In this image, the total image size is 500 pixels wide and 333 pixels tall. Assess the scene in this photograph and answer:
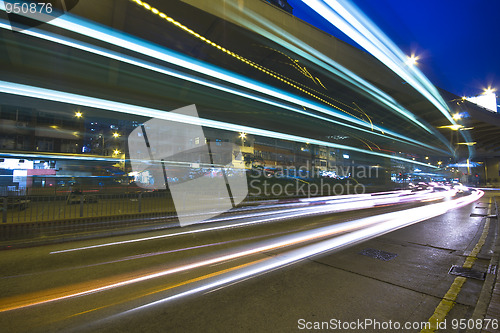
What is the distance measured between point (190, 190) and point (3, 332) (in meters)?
13.9

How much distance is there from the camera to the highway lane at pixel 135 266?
3.06 metres

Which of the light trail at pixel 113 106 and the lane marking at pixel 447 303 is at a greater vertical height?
the light trail at pixel 113 106

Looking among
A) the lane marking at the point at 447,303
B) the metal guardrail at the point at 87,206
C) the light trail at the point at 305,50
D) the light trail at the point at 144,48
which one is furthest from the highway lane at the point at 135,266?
the light trail at the point at 305,50

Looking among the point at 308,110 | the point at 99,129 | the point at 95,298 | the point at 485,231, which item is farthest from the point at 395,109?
the point at 95,298

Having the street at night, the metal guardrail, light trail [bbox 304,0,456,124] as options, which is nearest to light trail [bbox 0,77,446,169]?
the street at night

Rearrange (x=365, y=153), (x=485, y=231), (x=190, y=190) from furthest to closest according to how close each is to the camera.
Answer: (x=365, y=153) < (x=190, y=190) < (x=485, y=231)

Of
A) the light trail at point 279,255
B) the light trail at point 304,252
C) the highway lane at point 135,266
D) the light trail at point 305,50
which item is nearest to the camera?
the highway lane at point 135,266

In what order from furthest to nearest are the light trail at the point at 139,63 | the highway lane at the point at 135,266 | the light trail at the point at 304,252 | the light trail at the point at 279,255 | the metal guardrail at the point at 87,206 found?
the metal guardrail at the point at 87,206, the light trail at the point at 139,63, the light trail at the point at 304,252, the light trail at the point at 279,255, the highway lane at the point at 135,266

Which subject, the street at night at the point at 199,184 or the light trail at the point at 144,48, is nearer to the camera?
the street at night at the point at 199,184

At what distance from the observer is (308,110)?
1380 centimetres

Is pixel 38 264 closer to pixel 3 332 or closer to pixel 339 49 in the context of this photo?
pixel 3 332

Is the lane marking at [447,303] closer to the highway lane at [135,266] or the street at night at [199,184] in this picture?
the street at night at [199,184]

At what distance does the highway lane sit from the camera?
3.06 metres

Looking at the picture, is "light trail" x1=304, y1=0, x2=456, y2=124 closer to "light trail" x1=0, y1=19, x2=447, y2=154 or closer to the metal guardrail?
"light trail" x1=0, y1=19, x2=447, y2=154
